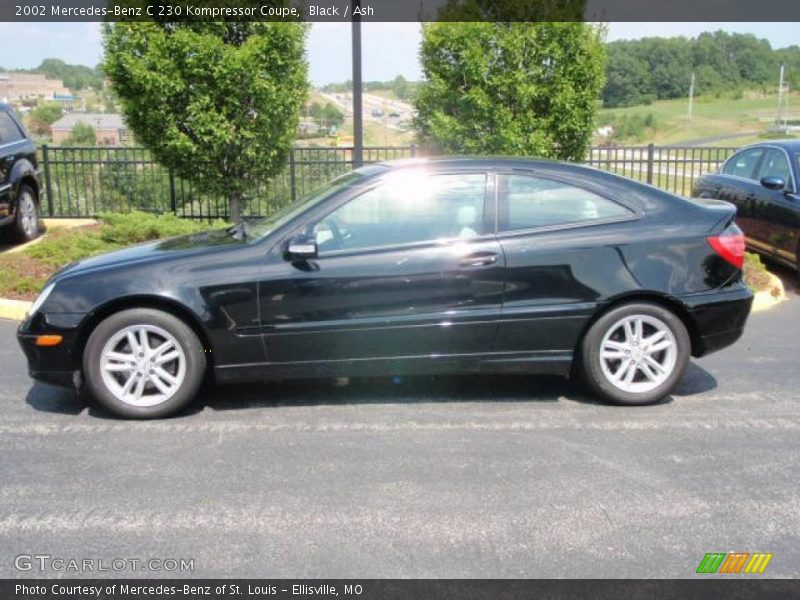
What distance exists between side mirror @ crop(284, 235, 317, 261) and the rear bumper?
2.29m

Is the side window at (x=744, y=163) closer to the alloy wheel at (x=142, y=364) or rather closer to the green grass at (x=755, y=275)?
the green grass at (x=755, y=275)

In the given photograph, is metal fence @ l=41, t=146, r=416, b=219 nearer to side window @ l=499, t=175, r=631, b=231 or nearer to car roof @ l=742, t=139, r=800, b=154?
car roof @ l=742, t=139, r=800, b=154

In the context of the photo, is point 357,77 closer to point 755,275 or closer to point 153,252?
point 153,252

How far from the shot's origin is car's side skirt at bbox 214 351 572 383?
15.4 ft

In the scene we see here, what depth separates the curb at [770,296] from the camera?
7.74 meters

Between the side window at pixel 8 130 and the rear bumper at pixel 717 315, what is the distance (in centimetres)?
884

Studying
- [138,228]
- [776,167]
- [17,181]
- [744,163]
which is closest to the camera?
[776,167]

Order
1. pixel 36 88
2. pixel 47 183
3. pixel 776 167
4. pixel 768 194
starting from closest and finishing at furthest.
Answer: pixel 768 194, pixel 776 167, pixel 47 183, pixel 36 88

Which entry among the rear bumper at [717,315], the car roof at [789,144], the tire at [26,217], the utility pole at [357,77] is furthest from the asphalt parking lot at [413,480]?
the tire at [26,217]

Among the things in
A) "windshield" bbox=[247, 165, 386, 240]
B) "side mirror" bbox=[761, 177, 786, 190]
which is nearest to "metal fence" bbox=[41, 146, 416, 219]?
"side mirror" bbox=[761, 177, 786, 190]

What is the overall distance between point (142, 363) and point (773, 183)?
686cm

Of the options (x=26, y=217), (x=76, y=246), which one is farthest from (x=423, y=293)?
(x=26, y=217)

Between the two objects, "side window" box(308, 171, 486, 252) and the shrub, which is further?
the shrub

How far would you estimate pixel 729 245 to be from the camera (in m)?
4.93
